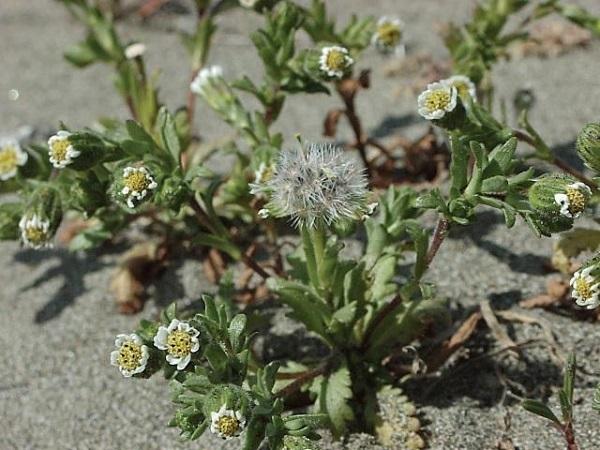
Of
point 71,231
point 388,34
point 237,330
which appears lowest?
point 71,231

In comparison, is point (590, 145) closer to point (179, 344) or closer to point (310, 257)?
point (310, 257)

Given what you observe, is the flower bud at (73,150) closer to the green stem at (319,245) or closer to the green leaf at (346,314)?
the green stem at (319,245)

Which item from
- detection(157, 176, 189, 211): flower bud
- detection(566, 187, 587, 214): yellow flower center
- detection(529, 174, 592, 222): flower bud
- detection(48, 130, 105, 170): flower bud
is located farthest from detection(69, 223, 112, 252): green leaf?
detection(566, 187, 587, 214): yellow flower center

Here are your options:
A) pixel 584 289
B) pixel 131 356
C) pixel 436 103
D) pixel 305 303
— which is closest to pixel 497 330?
pixel 584 289

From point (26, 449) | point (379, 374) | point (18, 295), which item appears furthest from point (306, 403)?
point (18, 295)

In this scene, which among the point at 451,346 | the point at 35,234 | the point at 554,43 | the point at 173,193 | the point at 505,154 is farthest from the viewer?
the point at 554,43

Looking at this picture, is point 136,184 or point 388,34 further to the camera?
point 388,34

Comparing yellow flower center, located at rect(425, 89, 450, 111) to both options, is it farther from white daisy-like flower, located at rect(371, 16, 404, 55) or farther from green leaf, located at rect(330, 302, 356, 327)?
white daisy-like flower, located at rect(371, 16, 404, 55)
